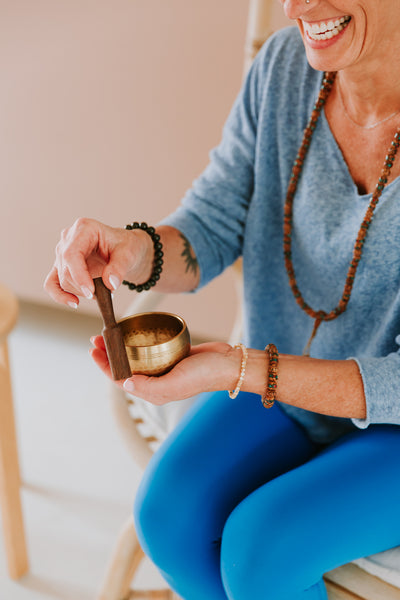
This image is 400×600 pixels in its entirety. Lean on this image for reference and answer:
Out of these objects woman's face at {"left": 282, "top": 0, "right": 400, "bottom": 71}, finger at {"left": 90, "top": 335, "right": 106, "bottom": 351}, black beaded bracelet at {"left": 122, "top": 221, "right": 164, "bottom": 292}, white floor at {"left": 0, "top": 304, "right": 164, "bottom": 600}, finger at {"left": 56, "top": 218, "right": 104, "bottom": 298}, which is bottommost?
white floor at {"left": 0, "top": 304, "right": 164, "bottom": 600}

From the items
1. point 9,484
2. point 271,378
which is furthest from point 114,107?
point 271,378

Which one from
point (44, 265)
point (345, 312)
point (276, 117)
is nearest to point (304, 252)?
point (345, 312)

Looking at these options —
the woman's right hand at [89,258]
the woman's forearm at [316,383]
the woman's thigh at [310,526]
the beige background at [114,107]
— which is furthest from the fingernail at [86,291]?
the beige background at [114,107]

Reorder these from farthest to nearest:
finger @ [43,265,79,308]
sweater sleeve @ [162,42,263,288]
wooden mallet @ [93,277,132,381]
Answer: sweater sleeve @ [162,42,263,288] < finger @ [43,265,79,308] < wooden mallet @ [93,277,132,381]

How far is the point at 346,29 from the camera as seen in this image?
886 mm

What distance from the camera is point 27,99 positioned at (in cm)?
200

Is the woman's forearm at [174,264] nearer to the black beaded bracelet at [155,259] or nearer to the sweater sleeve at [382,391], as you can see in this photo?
the black beaded bracelet at [155,259]

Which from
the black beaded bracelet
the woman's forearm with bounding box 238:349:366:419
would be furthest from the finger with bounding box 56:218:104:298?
the woman's forearm with bounding box 238:349:366:419

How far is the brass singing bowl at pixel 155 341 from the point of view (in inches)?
32.3

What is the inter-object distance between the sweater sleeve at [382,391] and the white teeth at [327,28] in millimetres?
464

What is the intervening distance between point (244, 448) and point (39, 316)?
1.59 m

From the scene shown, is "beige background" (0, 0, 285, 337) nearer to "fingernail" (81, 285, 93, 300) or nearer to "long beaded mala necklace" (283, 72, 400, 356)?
"long beaded mala necklace" (283, 72, 400, 356)

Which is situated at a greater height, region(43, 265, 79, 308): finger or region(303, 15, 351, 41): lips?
region(303, 15, 351, 41): lips

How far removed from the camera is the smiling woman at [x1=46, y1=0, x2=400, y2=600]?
874 mm
